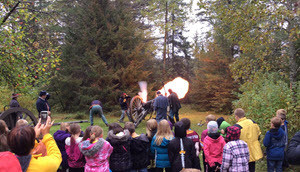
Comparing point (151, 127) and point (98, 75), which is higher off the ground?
point (98, 75)

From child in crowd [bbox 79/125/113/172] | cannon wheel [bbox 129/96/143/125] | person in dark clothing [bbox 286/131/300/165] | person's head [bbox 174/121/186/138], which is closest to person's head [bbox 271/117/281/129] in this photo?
person's head [bbox 174/121/186/138]

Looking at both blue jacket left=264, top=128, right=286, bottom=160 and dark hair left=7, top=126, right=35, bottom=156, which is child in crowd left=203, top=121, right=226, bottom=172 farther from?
dark hair left=7, top=126, right=35, bottom=156

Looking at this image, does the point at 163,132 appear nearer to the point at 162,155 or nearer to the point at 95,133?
the point at 162,155

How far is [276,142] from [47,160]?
13.7 ft

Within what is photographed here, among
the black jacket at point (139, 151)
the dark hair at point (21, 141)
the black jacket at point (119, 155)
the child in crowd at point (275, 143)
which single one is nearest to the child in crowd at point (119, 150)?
the black jacket at point (119, 155)

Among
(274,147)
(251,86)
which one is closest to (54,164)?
(274,147)

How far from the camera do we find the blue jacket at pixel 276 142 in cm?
459

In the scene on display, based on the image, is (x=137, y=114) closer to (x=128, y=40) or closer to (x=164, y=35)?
(x=128, y=40)

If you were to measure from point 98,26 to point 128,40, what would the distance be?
258 cm

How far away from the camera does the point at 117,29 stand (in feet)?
63.6

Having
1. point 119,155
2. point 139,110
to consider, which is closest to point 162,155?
point 119,155

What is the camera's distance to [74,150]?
162 inches

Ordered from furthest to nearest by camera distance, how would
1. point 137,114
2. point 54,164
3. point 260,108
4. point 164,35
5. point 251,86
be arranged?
point 164,35 < point 137,114 < point 251,86 < point 260,108 < point 54,164

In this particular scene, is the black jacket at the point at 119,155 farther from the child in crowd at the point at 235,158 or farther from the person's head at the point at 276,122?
the person's head at the point at 276,122
